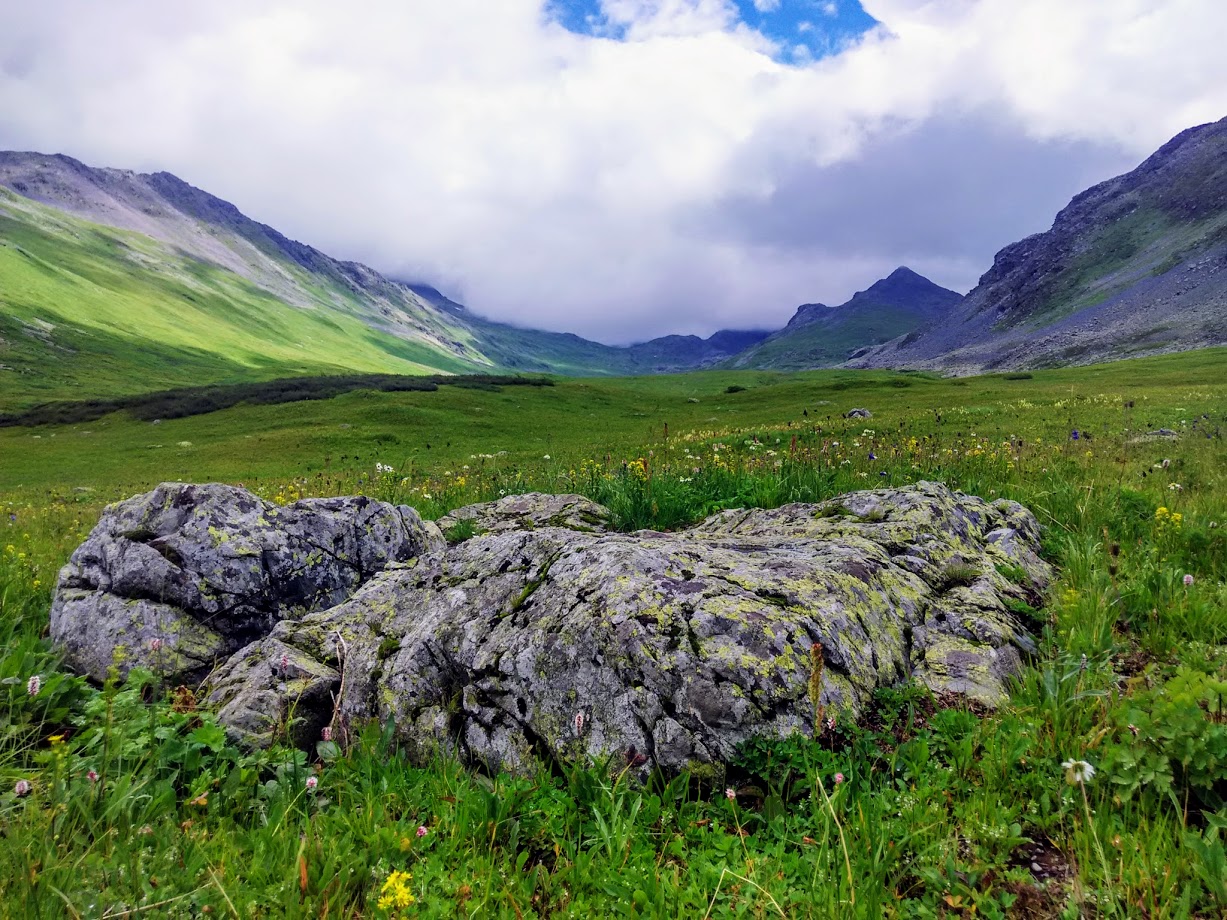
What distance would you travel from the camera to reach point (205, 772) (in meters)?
3.61

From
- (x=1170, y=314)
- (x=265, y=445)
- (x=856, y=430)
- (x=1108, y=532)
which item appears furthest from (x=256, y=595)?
(x=1170, y=314)

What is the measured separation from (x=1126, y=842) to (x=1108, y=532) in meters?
5.80

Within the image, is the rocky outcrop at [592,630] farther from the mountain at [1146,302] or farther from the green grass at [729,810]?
the mountain at [1146,302]

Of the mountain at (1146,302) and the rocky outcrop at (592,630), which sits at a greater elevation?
the mountain at (1146,302)

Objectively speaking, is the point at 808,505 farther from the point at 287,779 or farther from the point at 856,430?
the point at 856,430

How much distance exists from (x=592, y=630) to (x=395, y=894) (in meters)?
2.03

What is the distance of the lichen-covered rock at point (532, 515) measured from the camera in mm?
9086

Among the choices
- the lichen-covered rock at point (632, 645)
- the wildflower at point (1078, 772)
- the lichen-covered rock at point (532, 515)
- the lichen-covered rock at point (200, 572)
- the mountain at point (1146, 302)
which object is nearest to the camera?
the wildflower at point (1078, 772)

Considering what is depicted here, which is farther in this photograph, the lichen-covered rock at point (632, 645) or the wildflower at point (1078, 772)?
the lichen-covered rock at point (632, 645)

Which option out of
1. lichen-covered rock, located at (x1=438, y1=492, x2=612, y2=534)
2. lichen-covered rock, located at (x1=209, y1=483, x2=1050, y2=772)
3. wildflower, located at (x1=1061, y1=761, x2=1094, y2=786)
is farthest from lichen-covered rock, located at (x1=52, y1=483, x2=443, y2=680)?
wildflower, located at (x1=1061, y1=761, x2=1094, y2=786)

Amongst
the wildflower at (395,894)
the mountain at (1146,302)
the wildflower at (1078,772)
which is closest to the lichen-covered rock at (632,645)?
the wildflower at (1078,772)

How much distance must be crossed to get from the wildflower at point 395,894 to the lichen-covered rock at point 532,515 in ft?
19.4

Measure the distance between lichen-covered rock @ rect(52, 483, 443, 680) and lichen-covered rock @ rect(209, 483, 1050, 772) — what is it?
0.94m

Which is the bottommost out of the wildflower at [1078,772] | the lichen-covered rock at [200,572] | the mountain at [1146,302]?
the lichen-covered rock at [200,572]
